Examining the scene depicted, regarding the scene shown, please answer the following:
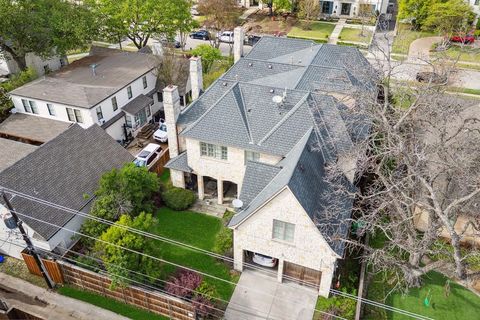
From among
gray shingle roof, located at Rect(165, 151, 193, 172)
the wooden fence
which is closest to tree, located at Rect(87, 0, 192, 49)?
the wooden fence

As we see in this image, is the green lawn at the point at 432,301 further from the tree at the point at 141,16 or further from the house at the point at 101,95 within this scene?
the tree at the point at 141,16

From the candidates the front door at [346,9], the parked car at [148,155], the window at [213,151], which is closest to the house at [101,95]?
the parked car at [148,155]

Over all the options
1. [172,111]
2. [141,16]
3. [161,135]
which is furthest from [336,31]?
[172,111]

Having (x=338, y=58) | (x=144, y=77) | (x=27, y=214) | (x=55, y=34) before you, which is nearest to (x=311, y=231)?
(x=27, y=214)

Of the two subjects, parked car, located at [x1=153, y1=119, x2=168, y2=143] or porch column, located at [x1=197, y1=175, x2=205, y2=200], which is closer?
porch column, located at [x1=197, y1=175, x2=205, y2=200]

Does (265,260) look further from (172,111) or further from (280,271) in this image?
(172,111)

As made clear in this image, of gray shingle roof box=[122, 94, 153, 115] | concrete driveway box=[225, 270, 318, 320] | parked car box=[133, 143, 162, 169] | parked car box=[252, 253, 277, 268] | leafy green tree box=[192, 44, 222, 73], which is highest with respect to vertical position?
leafy green tree box=[192, 44, 222, 73]

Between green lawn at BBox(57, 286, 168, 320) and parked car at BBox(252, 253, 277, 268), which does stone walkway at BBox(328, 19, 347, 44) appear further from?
green lawn at BBox(57, 286, 168, 320)

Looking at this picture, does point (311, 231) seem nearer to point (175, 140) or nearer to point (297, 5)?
point (175, 140)
